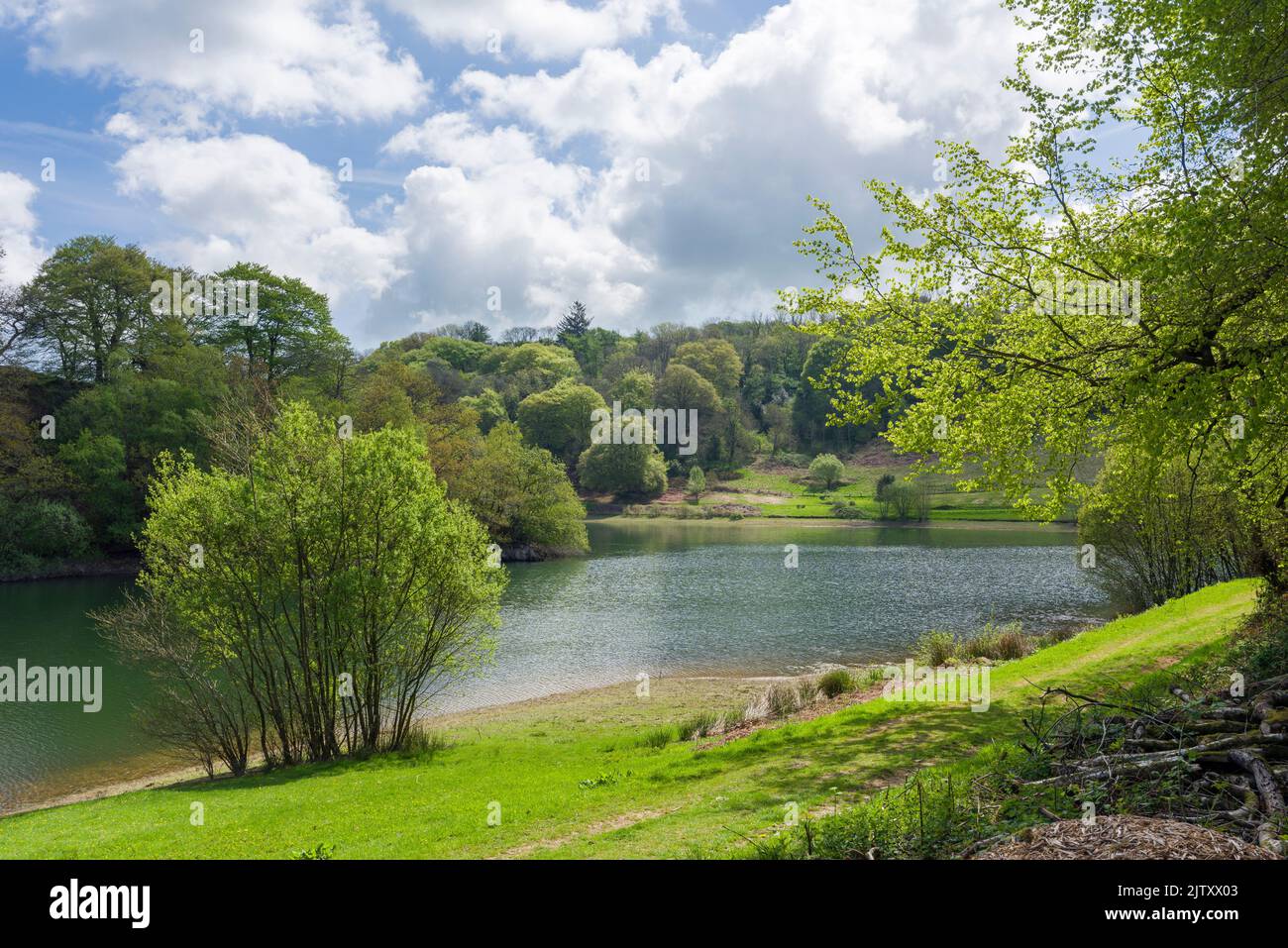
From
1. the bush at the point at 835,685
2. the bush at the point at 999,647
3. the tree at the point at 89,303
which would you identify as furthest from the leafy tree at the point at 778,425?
the bush at the point at 835,685

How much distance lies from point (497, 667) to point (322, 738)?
11704 mm

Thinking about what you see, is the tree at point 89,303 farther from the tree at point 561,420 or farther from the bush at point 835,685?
the bush at point 835,685

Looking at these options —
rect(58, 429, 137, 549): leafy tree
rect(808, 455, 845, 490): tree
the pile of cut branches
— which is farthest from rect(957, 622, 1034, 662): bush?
rect(808, 455, 845, 490): tree

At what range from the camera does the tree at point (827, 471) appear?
12475 centimetres

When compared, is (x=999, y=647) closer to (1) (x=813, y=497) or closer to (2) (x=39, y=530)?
(2) (x=39, y=530)

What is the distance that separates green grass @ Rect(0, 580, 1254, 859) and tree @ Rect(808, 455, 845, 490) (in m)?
103

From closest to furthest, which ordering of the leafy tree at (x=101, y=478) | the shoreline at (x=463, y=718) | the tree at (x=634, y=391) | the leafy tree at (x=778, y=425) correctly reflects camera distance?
the shoreline at (x=463, y=718) → the leafy tree at (x=101, y=478) → the tree at (x=634, y=391) → the leafy tree at (x=778, y=425)

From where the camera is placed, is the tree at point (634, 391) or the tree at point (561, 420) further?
the tree at point (634, 391)

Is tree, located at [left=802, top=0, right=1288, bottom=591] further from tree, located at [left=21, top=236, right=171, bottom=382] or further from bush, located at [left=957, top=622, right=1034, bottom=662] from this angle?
tree, located at [left=21, top=236, right=171, bottom=382]

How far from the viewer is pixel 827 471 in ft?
409

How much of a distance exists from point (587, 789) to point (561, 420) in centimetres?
10946

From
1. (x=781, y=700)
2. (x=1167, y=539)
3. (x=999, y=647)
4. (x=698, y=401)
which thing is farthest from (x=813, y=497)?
(x=781, y=700)

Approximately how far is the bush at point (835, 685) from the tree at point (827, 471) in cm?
10453

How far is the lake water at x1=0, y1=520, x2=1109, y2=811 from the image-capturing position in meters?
25.1
